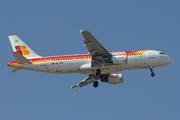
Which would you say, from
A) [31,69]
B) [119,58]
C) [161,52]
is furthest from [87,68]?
[161,52]

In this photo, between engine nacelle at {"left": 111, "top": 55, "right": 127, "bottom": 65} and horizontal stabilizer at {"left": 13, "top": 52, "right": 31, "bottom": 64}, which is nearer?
horizontal stabilizer at {"left": 13, "top": 52, "right": 31, "bottom": 64}

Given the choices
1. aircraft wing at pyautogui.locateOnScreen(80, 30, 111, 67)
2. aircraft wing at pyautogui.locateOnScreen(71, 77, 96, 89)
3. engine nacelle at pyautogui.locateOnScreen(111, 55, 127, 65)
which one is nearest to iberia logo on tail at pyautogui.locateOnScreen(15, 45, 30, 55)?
aircraft wing at pyautogui.locateOnScreen(71, 77, 96, 89)

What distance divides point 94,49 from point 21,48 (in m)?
14.8

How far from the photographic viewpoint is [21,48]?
57.8 meters

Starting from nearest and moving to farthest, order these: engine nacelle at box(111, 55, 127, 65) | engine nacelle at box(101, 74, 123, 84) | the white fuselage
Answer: engine nacelle at box(111, 55, 127, 65), the white fuselage, engine nacelle at box(101, 74, 123, 84)

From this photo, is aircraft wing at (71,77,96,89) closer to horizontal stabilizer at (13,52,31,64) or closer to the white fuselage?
the white fuselage

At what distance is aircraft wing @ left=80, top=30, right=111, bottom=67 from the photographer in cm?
5003

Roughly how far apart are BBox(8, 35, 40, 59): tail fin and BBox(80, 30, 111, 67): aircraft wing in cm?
1116

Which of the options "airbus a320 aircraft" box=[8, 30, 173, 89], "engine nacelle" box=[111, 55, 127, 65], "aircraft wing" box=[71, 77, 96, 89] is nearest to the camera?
"engine nacelle" box=[111, 55, 127, 65]

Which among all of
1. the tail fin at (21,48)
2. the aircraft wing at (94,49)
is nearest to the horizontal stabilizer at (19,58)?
the tail fin at (21,48)

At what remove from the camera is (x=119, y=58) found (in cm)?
5312

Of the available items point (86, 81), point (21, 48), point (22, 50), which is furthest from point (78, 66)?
point (21, 48)

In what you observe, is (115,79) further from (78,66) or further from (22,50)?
(22,50)

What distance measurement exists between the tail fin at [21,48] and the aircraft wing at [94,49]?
11.2 metres
